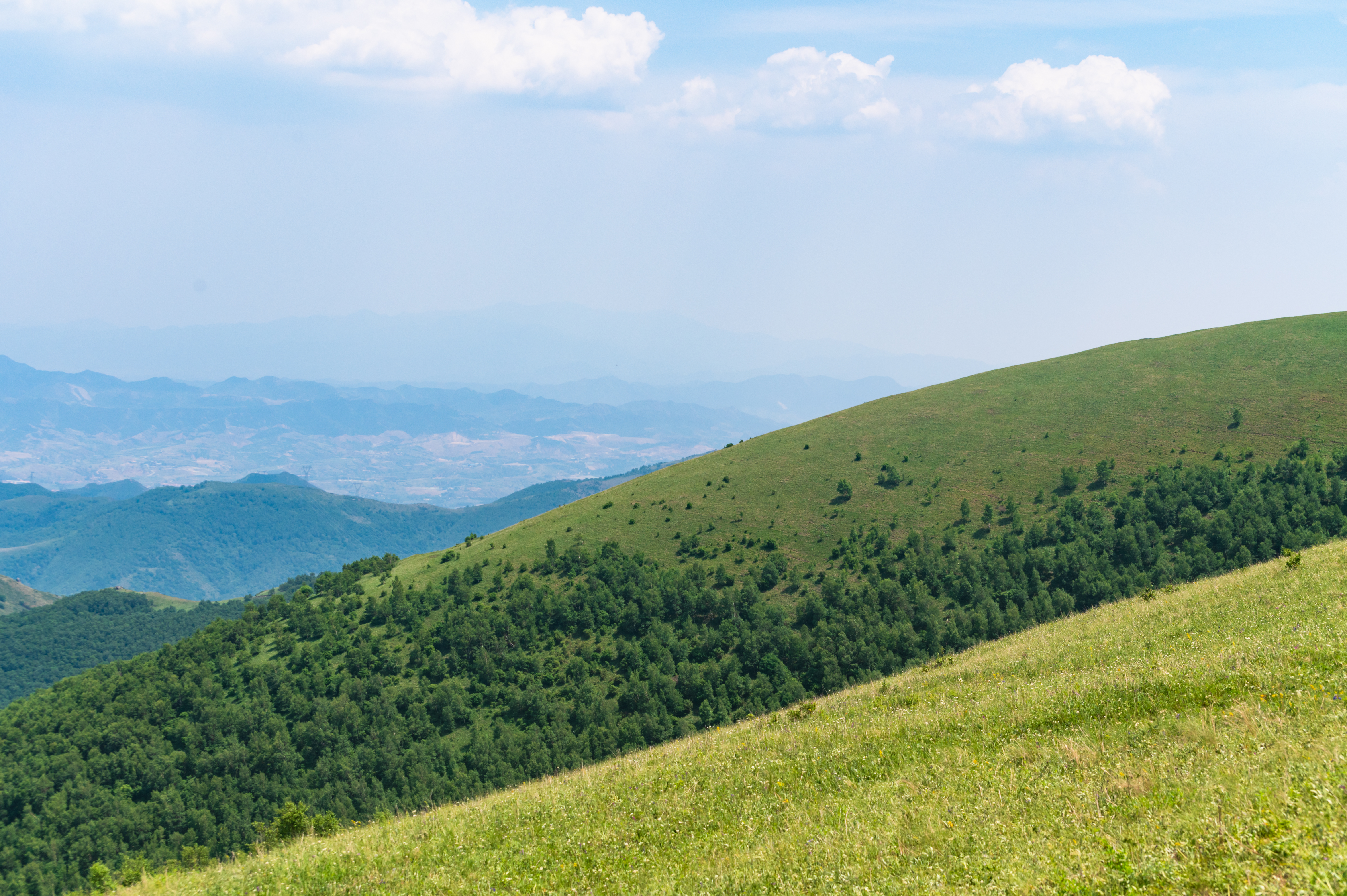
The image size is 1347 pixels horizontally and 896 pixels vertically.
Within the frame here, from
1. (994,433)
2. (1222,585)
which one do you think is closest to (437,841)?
(1222,585)

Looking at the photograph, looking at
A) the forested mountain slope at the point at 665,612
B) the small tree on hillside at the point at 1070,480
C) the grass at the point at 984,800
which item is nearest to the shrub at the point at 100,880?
the grass at the point at 984,800

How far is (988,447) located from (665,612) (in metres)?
59.2

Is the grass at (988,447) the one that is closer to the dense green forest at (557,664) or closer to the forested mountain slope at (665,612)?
the forested mountain slope at (665,612)

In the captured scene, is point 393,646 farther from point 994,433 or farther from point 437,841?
point 994,433

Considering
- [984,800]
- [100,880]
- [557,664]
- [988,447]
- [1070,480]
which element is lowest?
[557,664]

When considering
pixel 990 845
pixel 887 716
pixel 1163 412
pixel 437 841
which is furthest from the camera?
pixel 1163 412

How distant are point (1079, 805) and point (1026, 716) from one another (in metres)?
6.06

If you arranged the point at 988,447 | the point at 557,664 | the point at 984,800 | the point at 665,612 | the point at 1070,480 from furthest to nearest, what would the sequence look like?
the point at 988,447 → the point at 1070,480 → the point at 665,612 → the point at 557,664 → the point at 984,800

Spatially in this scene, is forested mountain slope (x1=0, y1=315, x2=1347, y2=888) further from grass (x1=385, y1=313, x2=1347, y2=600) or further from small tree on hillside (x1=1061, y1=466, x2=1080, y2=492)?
grass (x1=385, y1=313, x2=1347, y2=600)

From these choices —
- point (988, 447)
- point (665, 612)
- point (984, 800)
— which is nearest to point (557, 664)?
point (665, 612)

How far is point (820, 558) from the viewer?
100 m

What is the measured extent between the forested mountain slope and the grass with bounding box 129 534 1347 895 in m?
50.6

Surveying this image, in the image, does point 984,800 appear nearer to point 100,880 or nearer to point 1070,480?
point 100,880

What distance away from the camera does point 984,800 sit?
41.8 ft
